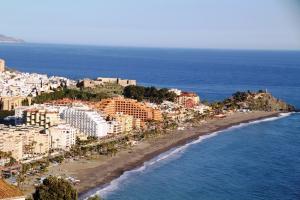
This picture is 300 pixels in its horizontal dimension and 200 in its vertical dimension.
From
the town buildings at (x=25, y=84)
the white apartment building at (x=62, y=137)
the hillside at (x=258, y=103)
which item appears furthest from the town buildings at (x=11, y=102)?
the hillside at (x=258, y=103)

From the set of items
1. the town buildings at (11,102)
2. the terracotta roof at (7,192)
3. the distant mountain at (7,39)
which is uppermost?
the distant mountain at (7,39)

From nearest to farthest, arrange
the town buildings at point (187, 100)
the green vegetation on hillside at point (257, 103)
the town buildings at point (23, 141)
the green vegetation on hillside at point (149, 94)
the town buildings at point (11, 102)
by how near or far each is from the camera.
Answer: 1. the town buildings at point (23, 141)
2. the town buildings at point (11, 102)
3. the town buildings at point (187, 100)
4. the green vegetation on hillside at point (149, 94)
5. the green vegetation on hillside at point (257, 103)

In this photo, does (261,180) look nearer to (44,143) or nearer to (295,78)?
(44,143)

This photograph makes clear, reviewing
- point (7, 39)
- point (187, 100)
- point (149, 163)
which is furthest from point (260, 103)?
point (7, 39)

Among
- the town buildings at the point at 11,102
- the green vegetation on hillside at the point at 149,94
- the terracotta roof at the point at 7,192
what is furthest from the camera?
the green vegetation on hillside at the point at 149,94

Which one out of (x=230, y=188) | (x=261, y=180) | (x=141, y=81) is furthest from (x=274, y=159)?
(x=141, y=81)

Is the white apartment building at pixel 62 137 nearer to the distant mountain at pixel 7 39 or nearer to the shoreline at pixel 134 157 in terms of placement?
the shoreline at pixel 134 157
